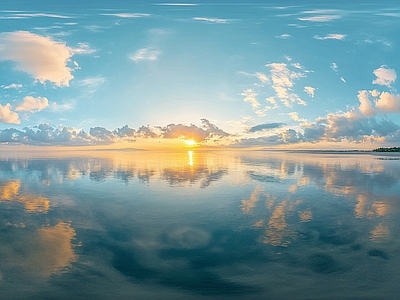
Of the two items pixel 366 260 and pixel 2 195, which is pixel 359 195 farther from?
pixel 2 195

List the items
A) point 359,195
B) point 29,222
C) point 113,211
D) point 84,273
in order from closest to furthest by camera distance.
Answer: point 84,273, point 29,222, point 113,211, point 359,195

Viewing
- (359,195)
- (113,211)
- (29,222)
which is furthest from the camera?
(359,195)

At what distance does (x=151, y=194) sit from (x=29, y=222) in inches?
336

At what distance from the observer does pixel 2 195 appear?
2214 cm

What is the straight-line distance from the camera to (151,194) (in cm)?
2238

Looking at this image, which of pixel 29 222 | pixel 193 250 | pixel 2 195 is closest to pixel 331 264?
pixel 193 250

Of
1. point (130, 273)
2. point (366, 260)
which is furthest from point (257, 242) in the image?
point (130, 273)

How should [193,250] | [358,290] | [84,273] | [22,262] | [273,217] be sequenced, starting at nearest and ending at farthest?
[358,290] → [84,273] → [22,262] → [193,250] → [273,217]

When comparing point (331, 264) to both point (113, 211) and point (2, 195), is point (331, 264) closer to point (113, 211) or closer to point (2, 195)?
point (113, 211)

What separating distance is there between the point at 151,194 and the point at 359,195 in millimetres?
14165

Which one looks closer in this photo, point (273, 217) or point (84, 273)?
point (84, 273)

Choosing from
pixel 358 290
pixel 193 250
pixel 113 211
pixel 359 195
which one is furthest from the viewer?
pixel 359 195

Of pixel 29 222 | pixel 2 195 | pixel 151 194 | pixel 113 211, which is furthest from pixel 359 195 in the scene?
pixel 2 195

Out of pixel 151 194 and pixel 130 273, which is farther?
pixel 151 194
